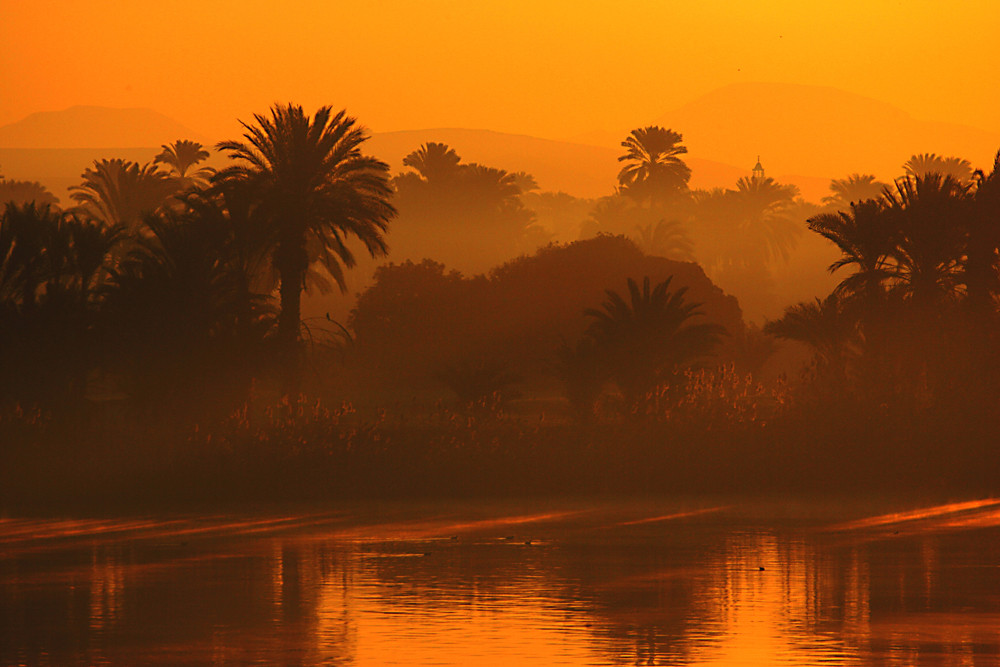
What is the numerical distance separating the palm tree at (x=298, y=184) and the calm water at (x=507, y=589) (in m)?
17.2

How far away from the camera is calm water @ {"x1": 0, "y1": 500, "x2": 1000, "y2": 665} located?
15.4 m

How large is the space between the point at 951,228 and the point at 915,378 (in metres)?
4.49

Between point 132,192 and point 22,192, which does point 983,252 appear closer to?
point 132,192

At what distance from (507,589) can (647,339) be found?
2589cm

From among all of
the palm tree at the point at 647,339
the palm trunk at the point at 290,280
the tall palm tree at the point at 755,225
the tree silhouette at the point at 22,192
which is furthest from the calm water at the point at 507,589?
the tall palm tree at the point at 755,225

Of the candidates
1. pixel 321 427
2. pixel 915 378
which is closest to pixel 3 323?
pixel 321 427

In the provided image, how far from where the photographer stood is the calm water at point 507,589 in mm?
15414

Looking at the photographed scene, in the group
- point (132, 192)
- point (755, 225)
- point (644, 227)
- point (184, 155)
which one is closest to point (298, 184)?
point (132, 192)

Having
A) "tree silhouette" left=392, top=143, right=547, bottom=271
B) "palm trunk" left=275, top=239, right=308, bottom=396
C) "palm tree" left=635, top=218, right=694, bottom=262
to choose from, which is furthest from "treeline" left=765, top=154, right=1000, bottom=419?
"tree silhouette" left=392, top=143, right=547, bottom=271

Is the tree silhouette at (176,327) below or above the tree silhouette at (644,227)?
below

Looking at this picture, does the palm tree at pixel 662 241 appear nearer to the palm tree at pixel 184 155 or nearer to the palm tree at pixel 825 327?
the palm tree at pixel 184 155

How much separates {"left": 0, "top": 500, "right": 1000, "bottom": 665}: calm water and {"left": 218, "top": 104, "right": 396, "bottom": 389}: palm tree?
1724 cm

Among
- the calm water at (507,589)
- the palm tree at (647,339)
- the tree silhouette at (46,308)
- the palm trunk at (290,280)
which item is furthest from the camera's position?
the palm trunk at (290,280)

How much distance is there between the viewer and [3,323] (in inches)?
1495
